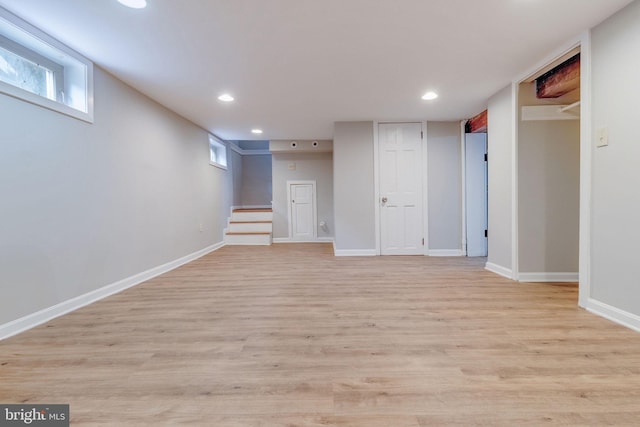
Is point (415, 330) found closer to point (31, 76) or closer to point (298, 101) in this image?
point (298, 101)

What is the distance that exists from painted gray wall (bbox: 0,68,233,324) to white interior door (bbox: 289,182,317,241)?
2744 millimetres

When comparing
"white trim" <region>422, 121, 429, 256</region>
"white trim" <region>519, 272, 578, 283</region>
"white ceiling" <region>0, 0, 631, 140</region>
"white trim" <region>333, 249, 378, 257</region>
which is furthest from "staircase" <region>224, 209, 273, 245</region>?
"white trim" <region>519, 272, 578, 283</region>

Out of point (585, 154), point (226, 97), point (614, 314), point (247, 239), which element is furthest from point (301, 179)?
point (614, 314)

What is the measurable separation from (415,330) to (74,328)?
2.40 meters

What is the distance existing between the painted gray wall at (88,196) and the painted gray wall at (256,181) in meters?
4.26

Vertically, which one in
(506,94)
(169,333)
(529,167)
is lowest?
(169,333)

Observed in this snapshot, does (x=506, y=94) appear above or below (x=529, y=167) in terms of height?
above

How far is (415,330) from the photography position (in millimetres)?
1875

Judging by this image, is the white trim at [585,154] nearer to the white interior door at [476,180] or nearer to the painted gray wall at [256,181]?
the white interior door at [476,180]

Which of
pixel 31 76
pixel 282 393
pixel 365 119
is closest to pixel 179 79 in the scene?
pixel 31 76

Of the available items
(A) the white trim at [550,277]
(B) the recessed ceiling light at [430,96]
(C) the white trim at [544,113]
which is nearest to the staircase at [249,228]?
(B) the recessed ceiling light at [430,96]

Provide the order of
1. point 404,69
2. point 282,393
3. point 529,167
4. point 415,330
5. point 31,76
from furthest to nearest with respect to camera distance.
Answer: point 529,167 → point 404,69 → point 31,76 → point 415,330 → point 282,393

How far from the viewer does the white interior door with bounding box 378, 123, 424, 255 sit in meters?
4.60

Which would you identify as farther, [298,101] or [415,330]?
[298,101]
